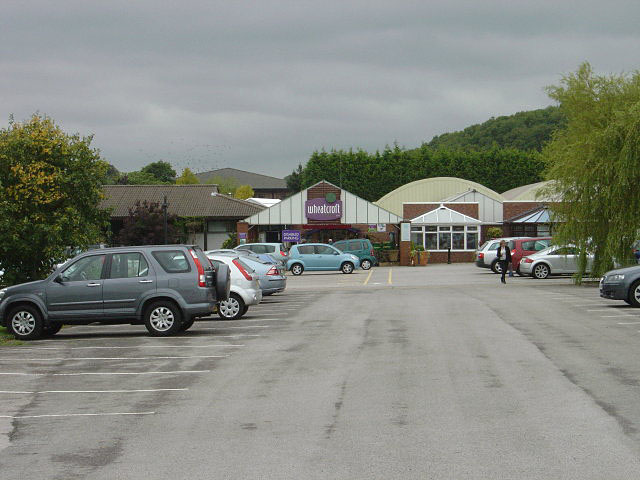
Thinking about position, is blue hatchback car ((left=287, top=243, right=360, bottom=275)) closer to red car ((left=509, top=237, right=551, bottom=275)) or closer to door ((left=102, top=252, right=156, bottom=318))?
red car ((left=509, top=237, right=551, bottom=275))

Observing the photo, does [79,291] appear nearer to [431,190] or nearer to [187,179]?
[431,190]

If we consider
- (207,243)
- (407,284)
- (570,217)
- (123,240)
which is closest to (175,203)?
(207,243)

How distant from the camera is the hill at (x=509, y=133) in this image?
11112 cm

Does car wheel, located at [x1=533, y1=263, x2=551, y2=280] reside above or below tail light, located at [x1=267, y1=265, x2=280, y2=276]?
below

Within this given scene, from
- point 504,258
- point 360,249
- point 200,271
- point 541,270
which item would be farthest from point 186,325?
point 360,249

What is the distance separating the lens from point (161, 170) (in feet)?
440

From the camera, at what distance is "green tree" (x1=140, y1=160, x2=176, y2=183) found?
133500mm

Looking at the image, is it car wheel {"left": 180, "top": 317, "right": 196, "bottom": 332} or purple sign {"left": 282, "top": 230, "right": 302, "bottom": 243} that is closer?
car wheel {"left": 180, "top": 317, "right": 196, "bottom": 332}

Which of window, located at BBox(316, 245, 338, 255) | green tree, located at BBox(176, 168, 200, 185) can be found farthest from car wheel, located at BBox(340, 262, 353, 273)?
green tree, located at BBox(176, 168, 200, 185)

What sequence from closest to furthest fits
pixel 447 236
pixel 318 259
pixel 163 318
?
pixel 163 318, pixel 318 259, pixel 447 236

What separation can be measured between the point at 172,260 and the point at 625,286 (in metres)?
11.3

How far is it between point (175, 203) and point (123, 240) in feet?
57.2

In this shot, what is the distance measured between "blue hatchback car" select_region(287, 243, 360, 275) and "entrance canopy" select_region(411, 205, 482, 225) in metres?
14.0

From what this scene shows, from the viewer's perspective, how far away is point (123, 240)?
5197cm
